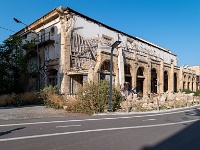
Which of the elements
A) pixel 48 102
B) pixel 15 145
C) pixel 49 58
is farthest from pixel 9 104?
pixel 15 145

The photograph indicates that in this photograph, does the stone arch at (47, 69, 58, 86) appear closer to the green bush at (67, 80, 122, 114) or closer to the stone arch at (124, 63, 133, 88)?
the stone arch at (124, 63, 133, 88)

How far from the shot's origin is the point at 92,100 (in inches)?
538

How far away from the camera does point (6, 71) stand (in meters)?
21.2

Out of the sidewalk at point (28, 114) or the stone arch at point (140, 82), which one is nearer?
A: the sidewalk at point (28, 114)

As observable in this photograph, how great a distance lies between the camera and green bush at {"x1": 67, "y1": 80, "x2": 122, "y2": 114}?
13.7 m

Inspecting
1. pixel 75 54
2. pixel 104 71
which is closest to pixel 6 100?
pixel 75 54

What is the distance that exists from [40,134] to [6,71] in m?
16.2

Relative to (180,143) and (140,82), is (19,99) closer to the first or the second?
(180,143)

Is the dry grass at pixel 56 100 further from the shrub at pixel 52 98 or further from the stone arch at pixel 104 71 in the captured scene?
the stone arch at pixel 104 71

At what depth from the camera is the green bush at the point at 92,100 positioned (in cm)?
1366

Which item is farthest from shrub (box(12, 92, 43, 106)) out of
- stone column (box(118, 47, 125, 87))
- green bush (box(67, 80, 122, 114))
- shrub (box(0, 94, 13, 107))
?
stone column (box(118, 47, 125, 87))

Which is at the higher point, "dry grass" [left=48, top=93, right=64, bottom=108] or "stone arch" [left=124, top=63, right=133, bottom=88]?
"stone arch" [left=124, top=63, right=133, bottom=88]

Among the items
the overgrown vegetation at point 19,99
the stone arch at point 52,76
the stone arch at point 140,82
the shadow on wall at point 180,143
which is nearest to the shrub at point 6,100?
the overgrown vegetation at point 19,99

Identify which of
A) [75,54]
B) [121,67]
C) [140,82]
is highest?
[75,54]
